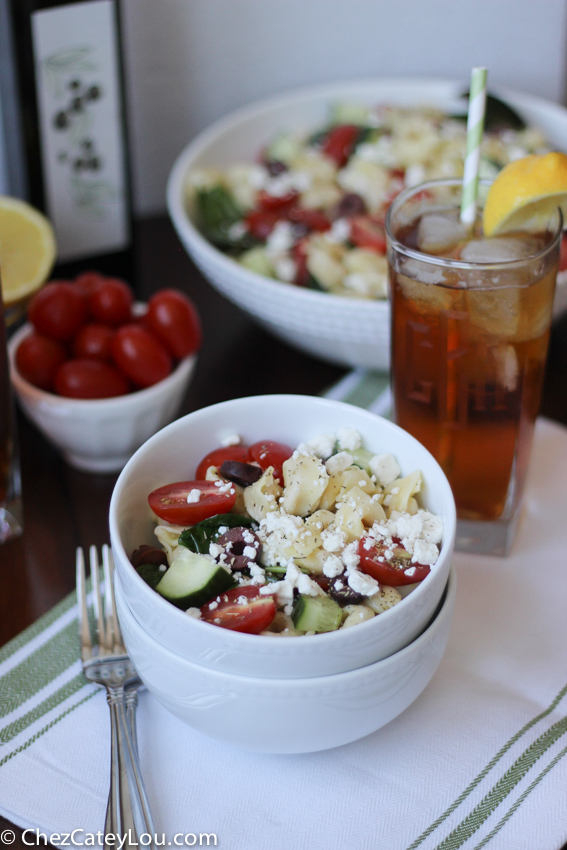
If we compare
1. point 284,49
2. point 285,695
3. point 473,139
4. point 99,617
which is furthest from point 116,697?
point 284,49

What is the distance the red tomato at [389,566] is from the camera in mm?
648

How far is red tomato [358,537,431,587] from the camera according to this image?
25.5 inches

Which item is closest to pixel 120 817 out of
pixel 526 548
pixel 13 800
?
pixel 13 800

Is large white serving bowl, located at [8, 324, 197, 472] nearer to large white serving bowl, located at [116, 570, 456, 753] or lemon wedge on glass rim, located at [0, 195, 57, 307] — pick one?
lemon wedge on glass rim, located at [0, 195, 57, 307]

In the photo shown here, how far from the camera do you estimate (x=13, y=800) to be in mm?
649

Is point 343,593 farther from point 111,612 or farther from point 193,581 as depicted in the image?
point 111,612

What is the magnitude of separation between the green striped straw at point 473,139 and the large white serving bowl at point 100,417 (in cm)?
41

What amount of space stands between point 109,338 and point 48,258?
7.5 inches

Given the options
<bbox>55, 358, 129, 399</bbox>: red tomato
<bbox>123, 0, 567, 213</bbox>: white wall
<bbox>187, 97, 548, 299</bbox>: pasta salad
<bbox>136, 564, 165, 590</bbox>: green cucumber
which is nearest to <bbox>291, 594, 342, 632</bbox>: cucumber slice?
<bbox>136, 564, 165, 590</bbox>: green cucumber

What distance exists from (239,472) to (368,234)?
2.10 feet

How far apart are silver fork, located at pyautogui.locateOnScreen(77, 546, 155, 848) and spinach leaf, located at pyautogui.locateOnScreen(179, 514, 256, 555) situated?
0.47 feet

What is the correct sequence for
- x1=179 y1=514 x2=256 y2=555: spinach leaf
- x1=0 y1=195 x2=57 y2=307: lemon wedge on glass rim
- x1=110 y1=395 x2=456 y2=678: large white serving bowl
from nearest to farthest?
x1=110 y1=395 x2=456 y2=678: large white serving bowl
x1=179 y1=514 x2=256 y2=555: spinach leaf
x1=0 y1=195 x2=57 y2=307: lemon wedge on glass rim

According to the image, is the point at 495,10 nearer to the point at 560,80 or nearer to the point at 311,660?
the point at 560,80

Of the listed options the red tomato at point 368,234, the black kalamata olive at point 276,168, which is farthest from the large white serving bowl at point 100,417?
the black kalamata olive at point 276,168
